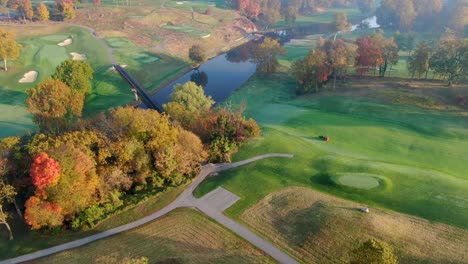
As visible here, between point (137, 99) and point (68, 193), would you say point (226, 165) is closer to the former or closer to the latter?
point (68, 193)

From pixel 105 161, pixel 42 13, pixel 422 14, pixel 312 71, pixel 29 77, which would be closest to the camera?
pixel 105 161

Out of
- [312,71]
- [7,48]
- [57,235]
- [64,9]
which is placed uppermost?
[64,9]

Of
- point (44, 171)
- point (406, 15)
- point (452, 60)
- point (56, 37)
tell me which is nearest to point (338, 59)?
point (452, 60)

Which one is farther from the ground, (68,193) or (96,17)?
(96,17)

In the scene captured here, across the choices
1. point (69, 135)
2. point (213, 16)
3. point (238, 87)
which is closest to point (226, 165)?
point (69, 135)

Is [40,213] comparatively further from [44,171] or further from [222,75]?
[222,75]

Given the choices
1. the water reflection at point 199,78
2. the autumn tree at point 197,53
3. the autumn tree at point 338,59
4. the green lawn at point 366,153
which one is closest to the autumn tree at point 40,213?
the green lawn at point 366,153

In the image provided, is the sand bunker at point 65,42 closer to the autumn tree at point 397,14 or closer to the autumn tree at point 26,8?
the autumn tree at point 26,8
